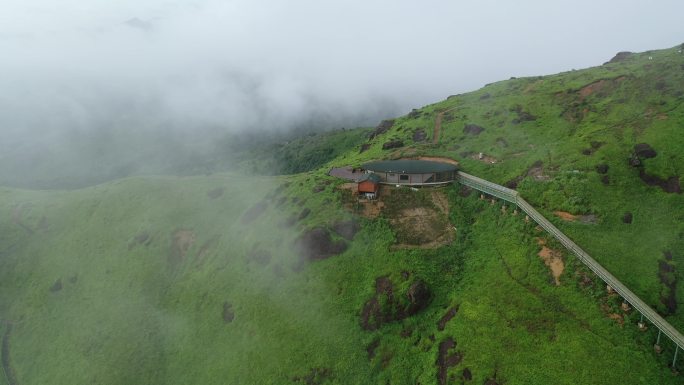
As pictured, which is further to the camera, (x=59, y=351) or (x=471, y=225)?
(x=59, y=351)

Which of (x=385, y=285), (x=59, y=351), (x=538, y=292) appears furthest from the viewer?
(x=59, y=351)

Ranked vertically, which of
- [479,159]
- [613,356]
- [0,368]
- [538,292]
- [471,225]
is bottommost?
[0,368]

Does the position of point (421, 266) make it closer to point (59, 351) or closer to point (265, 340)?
point (265, 340)

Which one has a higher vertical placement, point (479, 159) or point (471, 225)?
point (479, 159)

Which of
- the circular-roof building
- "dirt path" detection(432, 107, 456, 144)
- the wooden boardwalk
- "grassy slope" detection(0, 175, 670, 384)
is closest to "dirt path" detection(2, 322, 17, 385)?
"grassy slope" detection(0, 175, 670, 384)

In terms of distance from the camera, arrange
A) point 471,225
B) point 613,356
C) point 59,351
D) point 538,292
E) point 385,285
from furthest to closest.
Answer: point 59,351 → point 471,225 → point 385,285 → point 538,292 → point 613,356

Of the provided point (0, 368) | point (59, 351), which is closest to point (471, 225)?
point (59, 351)

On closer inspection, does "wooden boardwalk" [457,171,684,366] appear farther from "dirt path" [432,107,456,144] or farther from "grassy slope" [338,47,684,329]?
"dirt path" [432,107,456,144]

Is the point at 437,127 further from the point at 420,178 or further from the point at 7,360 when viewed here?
the point at 7,360
